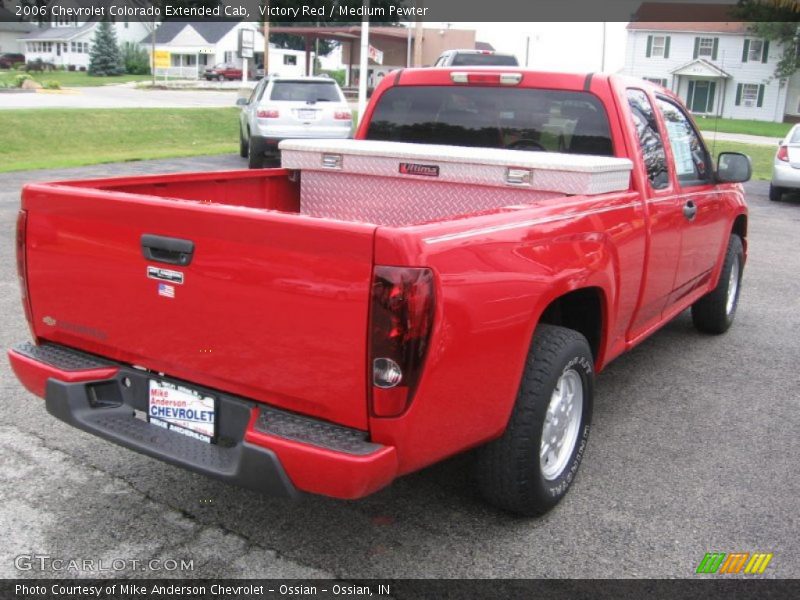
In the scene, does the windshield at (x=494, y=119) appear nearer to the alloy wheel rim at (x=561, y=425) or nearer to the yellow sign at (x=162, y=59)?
the alloy wheel rim at (x=561, y=425)

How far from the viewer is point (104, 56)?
7131cm

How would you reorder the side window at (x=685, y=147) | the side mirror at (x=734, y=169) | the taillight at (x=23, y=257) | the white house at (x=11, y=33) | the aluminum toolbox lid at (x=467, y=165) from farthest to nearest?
the white house at (x=11, y=33) < the side mirror at (x=734, y=169) < the side window at (x=685, y=147) < the aluminum toolbox lid at (x=467, y=165) < the taillight at (x=23, y=257)

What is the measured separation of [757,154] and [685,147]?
22.0 metres

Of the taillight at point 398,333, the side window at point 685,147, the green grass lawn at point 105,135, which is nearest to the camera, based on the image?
the taillight at point 398,333

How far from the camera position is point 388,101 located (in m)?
5.39

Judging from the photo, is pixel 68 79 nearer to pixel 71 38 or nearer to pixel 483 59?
pixel 71 38

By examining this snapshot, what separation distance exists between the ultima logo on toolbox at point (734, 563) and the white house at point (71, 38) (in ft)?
297

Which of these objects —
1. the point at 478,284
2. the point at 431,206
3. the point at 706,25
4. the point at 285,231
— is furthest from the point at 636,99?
the point at 706,25

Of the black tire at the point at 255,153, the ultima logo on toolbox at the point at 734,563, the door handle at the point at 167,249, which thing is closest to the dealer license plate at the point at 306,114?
the black tire at the point at 255,153

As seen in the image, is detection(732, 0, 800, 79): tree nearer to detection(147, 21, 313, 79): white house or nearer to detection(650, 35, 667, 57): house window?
detection(650, 35, 667, 57): house window

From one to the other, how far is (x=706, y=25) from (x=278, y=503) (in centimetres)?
6129

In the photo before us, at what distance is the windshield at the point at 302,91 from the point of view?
55.3 feet

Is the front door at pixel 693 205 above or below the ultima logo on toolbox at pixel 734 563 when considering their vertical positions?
above

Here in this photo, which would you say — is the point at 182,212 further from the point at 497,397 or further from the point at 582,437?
the point at 582,437
